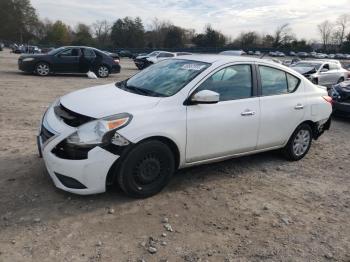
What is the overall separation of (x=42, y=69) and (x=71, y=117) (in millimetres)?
14152

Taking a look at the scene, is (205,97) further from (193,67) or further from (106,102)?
(106,102)

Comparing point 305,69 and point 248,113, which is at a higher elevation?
point 305,69

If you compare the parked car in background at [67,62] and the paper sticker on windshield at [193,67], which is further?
the parked car in background at [67,62]

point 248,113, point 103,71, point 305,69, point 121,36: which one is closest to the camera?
point 248,113

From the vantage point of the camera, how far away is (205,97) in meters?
4.50

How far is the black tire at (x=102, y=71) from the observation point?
18828mm

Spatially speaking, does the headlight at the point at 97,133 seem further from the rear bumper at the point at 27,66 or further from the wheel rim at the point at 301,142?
the rear bumper at the point at 27,66

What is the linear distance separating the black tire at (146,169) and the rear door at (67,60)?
1443 cm

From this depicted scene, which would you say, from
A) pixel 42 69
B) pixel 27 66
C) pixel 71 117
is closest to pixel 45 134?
pixel 71 117

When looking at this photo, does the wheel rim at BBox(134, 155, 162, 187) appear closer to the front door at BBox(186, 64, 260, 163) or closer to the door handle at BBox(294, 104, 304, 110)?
the front door at BBox(186, 64, 260, 163)

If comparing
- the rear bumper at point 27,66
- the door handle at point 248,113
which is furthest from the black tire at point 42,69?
the door handle at point 248,113

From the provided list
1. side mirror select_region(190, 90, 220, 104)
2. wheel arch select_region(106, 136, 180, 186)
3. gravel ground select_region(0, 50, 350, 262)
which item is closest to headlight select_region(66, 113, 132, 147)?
wheel arch select_region(106, 136, 180, 186)

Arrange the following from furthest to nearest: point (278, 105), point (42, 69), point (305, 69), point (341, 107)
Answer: point (42, 69) < point (305, 69) < point (341, 107) < point (278, 105)

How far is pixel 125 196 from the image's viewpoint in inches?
175
